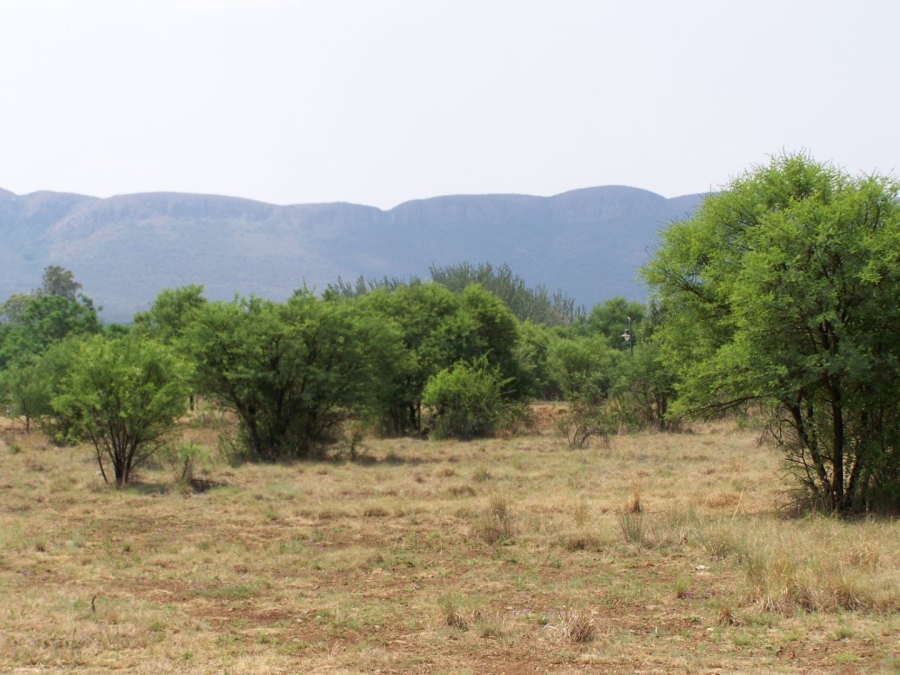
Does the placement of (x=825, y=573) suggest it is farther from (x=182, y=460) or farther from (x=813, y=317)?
(x=182, y=460)

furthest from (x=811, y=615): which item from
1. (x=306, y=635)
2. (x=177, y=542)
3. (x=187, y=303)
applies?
(x=187, y=303)

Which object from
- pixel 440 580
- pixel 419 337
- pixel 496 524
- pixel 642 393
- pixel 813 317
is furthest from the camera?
pixel 419 337

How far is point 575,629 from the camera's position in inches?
295

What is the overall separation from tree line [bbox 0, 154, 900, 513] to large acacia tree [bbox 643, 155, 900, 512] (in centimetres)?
4

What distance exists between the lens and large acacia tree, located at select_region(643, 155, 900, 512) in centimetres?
1269

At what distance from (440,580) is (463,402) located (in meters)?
25.4

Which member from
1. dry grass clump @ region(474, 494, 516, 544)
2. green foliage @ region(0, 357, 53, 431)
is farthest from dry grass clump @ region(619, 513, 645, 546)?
green foliage @ region(0, 357, 53, 431)

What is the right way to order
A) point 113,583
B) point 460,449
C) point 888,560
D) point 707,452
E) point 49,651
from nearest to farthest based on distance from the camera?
point 49,651, point 888,560, point 113,583, point 707,452, point 460,449

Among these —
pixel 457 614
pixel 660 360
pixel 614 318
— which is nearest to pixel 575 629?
pixel 457 614

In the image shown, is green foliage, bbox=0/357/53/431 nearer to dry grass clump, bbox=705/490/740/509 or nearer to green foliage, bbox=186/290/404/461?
green foliage, bbox=186/290/404/461

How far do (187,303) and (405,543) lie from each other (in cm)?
3861

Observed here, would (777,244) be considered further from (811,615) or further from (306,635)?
(306,635)

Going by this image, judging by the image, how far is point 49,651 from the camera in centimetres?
711

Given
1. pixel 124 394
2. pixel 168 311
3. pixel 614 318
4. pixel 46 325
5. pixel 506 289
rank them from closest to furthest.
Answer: pixel 124 394, pixel 168 311, pixel 46 325, pixel 614 318, pixel 506 289
